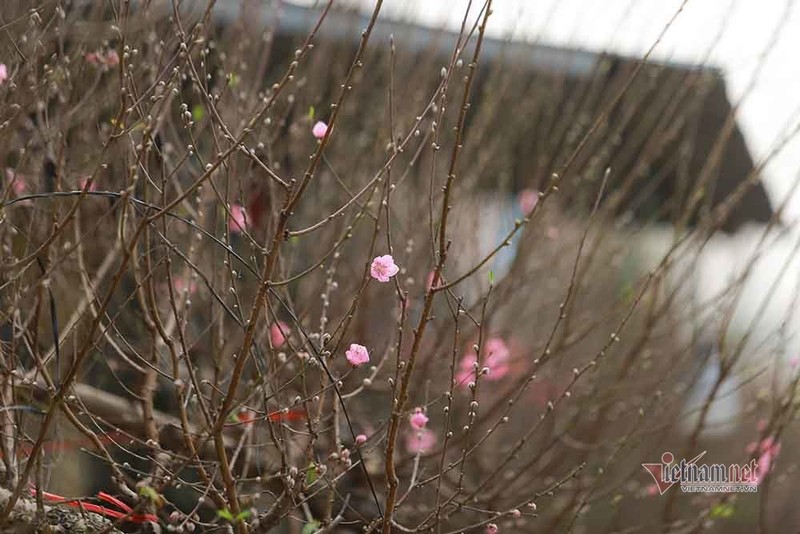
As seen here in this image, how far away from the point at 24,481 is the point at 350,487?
7.98ft

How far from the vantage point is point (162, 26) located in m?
3.77

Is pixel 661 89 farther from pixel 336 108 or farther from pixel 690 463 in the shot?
pixel 336 108

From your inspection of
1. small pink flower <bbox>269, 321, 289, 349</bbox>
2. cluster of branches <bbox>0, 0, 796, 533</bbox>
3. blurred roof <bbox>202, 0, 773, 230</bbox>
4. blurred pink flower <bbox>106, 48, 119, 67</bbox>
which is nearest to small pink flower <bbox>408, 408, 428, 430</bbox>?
cluster of branches <bbox>0, 0, 796, 533</bbox>

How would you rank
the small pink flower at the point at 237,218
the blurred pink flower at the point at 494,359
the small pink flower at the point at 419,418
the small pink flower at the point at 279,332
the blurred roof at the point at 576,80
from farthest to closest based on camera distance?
the blurred pink flower at the point at 494,359 → the blurred roof at the point at 576,80 → the small pink flower at the point at 419,418 → the small pink flower at the point at 279,332 → the small pink flower at the point at 237,218

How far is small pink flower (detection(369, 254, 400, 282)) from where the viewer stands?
6.47ft

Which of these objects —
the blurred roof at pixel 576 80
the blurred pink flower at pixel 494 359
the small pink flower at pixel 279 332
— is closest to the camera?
the small pink flower at pixel 279 332

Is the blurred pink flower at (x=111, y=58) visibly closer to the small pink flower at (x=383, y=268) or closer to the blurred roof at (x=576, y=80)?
the blurred roof at (x=576, y=80)

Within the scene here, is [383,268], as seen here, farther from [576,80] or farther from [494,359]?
[576,80]

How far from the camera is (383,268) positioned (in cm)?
199

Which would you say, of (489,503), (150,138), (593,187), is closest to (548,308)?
(593,187)

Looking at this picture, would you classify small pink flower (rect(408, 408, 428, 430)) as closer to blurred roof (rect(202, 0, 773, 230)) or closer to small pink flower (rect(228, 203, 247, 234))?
small pink flower (rect(228, 203, 247, 234))

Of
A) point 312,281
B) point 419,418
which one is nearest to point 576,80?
point 312,281

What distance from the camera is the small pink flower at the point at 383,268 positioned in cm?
197

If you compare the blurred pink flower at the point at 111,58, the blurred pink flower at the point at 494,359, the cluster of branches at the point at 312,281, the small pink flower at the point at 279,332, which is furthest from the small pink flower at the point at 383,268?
the blurred pink flower at the point at 494,359
